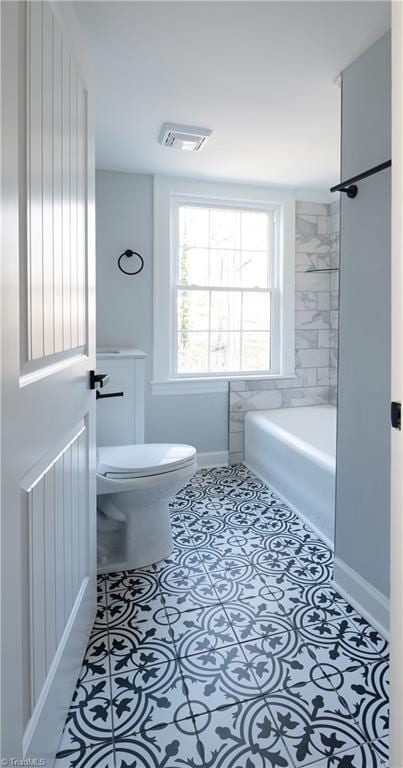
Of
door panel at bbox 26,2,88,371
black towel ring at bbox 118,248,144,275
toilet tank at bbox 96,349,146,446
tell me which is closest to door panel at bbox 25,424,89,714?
door panel at bbox 26,2,88,371

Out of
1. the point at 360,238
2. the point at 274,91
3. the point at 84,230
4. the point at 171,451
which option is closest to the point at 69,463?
the point at 84,230

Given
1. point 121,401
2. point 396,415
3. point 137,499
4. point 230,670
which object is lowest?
point 230,670

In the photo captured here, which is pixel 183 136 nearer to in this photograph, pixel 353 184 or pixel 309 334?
pixel 353 184

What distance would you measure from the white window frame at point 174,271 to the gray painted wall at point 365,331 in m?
1.50

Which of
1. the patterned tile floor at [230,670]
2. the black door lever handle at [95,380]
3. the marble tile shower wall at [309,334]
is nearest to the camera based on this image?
the patterned tile floor at [230,670]

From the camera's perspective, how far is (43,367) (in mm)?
916

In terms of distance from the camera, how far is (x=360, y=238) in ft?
5.28

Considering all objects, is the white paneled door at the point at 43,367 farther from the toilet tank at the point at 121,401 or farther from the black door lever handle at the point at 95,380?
the toilet tank at the point at 121,401

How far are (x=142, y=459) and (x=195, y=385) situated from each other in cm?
136

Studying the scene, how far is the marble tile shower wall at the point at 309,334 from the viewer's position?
131 inches

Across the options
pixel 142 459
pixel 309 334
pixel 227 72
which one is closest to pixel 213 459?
pixel 309 334

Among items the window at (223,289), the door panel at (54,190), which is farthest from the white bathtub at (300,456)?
the door panel at (54,190)

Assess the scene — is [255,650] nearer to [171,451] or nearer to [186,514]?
[171,451]

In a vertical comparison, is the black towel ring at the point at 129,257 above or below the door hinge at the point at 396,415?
above
